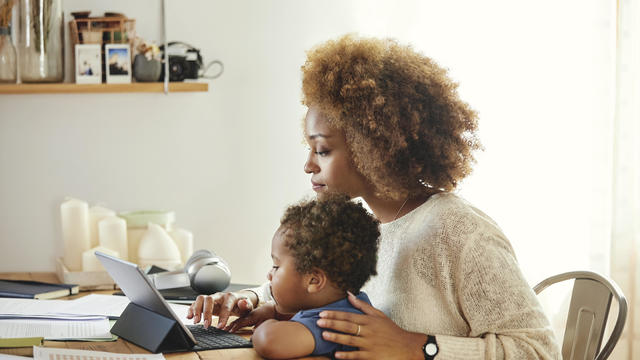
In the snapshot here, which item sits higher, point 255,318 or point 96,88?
point 96,88

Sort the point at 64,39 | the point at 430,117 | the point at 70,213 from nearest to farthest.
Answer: the point at 430,117 → the point at 70,213 → the point at 64,39

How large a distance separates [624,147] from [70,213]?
6.75 ft

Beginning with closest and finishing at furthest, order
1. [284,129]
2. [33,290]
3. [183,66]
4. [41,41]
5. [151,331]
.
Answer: [151,331] < [33,290] < [41,41] < [183,66] < [284,129]

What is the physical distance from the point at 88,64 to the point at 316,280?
177 cm

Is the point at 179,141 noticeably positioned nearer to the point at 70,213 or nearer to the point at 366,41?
the point at 70,213

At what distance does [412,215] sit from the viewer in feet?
4.33

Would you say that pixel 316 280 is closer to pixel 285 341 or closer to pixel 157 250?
pixel 285 341

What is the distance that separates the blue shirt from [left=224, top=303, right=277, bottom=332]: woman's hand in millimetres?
222

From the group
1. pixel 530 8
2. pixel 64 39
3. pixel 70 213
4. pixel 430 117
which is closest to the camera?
pixel 430 117

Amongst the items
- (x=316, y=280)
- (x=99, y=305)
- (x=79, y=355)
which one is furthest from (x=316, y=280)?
(x=99, y=305)

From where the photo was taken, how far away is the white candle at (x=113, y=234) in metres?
2.17

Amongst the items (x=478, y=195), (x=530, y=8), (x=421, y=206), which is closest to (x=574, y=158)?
(x=478, y=195)

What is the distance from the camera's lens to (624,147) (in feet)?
9.12

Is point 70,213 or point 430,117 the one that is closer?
point 430,117
